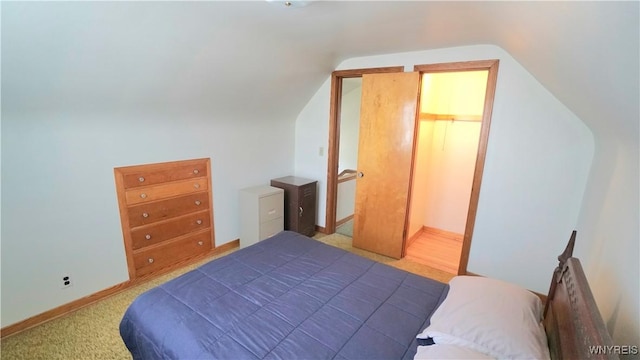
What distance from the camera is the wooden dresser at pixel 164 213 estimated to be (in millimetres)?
2426

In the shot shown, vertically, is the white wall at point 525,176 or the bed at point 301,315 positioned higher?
the white wall at point 525,176

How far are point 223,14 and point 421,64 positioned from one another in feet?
6.00

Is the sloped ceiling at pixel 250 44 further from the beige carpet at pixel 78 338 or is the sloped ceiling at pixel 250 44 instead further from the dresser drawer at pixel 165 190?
the beige carpet at pixel 78 338

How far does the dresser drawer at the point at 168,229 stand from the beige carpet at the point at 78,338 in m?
0.48

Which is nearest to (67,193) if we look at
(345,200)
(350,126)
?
(345,200)

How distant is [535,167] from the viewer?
233 cm

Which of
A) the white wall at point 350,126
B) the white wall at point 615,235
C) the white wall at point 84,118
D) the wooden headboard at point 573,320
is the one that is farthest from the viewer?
the white wall at point 350,126

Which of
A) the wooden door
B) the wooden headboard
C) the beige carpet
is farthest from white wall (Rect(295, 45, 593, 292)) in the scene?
the beige carpet

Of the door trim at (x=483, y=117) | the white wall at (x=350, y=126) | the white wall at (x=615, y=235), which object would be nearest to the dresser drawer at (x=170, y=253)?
the white wall at (x=350, y=126)

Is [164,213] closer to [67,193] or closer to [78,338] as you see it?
[67,193]

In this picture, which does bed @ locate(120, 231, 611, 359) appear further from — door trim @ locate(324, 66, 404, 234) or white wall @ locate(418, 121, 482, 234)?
white wall @ locate(418, 121, 482, 234)

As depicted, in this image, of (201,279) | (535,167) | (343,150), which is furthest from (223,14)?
(343,150)

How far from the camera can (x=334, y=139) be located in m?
3.49

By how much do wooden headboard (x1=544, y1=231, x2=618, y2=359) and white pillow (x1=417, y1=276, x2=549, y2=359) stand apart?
68mm
